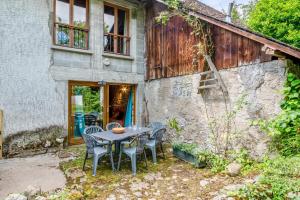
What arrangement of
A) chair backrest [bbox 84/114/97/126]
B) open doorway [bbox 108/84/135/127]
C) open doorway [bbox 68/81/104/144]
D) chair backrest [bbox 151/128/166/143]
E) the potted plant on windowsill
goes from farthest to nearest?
1. open doorway [bbox 108/84/135/127]
2. chair backrest [bbox 84/114/97/126]
3. open doorway [bbox 68/81/104/144]
4. chair backrest [bbox 151/128/166/143]
5. the potted plant on windowsill

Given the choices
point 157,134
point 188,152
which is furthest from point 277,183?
point 157,134

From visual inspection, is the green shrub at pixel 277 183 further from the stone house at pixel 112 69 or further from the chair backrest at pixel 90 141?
the chair backrest at pixel 90 141

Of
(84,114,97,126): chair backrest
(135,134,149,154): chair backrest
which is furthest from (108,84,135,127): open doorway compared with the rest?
(135,134,149,154): chair backrest

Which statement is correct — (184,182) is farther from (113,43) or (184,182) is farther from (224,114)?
(113,43)

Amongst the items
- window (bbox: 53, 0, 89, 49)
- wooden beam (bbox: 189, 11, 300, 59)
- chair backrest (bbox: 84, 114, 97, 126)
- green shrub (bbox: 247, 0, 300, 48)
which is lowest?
chair backrest (bbox: 84, 114, 97, 126)

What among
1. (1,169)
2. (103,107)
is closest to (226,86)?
(103,107)

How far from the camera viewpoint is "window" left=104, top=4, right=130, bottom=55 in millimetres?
8217

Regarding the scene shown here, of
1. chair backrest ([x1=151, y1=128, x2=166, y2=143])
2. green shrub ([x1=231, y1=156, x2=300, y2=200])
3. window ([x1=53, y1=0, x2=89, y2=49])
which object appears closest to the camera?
green shrub ([x1=231, y1=156, x2=300, y2=200])

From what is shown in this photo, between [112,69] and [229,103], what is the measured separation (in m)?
4.62

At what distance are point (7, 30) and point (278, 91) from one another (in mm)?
7315

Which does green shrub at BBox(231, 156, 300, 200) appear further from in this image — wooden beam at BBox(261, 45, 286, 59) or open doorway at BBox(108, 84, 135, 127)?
open doorway at BBox(108, 84, 135, 127)

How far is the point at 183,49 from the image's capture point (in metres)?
6.91

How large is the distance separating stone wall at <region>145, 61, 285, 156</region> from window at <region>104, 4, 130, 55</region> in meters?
2.24

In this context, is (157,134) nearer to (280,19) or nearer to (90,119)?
(90,119)
